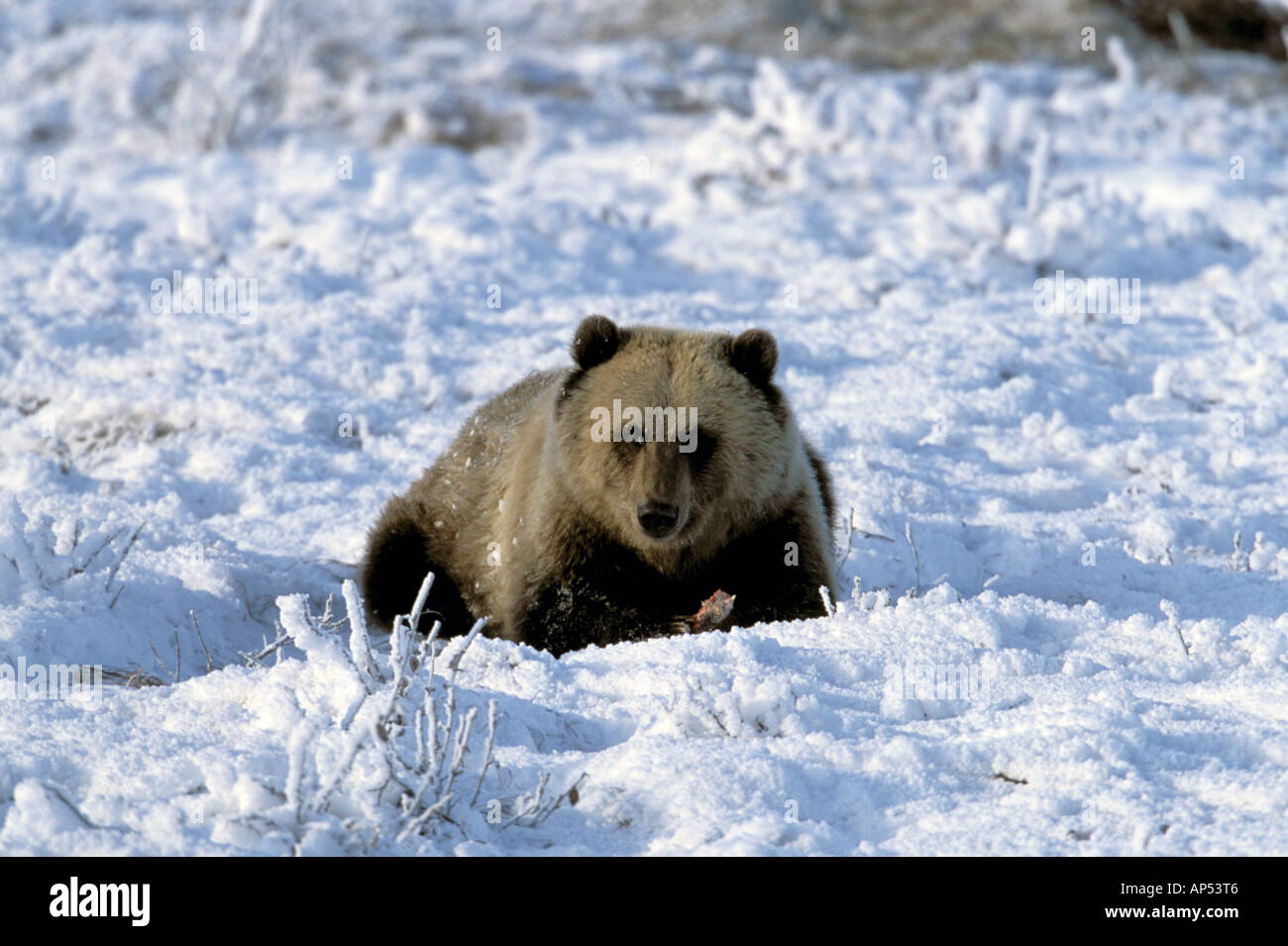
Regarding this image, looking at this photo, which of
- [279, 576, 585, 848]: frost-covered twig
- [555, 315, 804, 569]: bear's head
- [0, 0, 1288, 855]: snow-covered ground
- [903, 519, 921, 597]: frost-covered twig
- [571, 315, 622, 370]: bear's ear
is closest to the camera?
[279, 576, 585, 848]: frost-covered twig

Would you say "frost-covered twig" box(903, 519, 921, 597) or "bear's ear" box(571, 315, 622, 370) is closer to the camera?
"bear's ear" box(571, 315, 622, 370)

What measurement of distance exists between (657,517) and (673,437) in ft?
1.06

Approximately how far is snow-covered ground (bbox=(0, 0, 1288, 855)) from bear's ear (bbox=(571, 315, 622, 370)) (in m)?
1.35

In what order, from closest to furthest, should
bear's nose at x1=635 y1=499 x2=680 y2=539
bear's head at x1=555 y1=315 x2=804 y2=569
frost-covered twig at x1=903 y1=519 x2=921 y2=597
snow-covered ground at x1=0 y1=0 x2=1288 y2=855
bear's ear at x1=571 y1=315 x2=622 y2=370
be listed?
snow-covered ground at x1=0 y1=0 x2=1288 y2=855 → bear's nose at x1=635 y1=499 x2=680 y2=539 → bear's head at x1=555 y1=315 x2=804 y2=569 → bear's ear at x1=571 y1=315 x2=622 y2=370 → frost-covered twig at x1=903 y1=519 x2=921 y2=597

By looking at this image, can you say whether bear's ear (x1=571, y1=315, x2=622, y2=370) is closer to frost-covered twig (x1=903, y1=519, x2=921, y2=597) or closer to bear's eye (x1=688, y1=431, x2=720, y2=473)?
bear's eye (x1=688, y1=431, x2=720, y2=473)

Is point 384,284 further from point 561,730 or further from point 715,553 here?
point 561,730

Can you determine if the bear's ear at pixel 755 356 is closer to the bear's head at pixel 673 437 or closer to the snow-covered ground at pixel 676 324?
the bear's head at pixel 673 437

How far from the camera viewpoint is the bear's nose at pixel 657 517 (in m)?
4.69

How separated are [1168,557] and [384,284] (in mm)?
5371

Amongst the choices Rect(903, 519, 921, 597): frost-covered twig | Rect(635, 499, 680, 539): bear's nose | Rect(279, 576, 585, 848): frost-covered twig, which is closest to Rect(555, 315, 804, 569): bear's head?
Rect(635, 499, 680, 539): bear's nose

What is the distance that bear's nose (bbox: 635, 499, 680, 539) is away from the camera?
4691mm

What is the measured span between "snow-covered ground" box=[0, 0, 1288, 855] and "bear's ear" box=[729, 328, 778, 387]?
0.97 metres

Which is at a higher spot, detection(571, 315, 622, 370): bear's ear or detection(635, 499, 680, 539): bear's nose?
detection(571, 315, 622, 370): bear's ear

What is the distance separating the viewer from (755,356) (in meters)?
5.19
